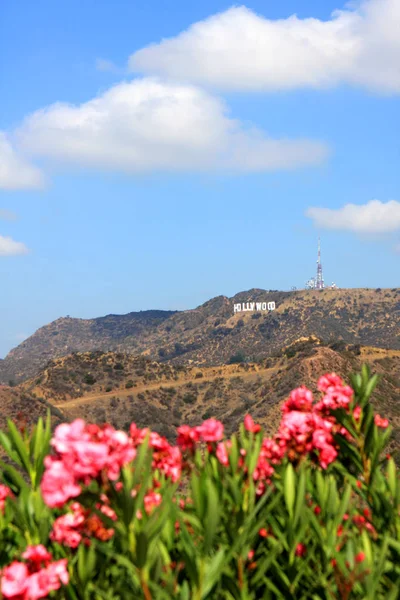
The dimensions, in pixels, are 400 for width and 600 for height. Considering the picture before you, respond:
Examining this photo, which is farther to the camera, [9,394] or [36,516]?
[9,394]

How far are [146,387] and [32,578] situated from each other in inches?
3981

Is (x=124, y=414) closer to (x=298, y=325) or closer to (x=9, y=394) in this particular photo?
(x=9, y=394)

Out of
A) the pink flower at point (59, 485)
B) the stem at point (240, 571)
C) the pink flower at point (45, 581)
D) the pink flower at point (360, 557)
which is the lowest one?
the stem at point (240, 571)

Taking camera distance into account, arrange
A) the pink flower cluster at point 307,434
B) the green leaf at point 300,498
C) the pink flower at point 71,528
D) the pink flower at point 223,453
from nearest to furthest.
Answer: the pink flower at point 71,528 → the green leaf at point 300,498 → the pink flower at point 223,453 → the pink flower cluster at point 307,434

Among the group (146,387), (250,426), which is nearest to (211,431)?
(250,426)

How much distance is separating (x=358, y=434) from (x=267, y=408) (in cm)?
6398

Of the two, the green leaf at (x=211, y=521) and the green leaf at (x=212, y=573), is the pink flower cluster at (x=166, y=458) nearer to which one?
the green leaf at (x=212, y=573)

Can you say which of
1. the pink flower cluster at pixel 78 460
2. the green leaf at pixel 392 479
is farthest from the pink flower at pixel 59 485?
the green leaf at pixel 392 479

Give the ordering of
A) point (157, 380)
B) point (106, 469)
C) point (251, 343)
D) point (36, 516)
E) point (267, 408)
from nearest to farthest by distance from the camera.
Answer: point (106, 469) → point (36, 516) → point (267, 408) → point (157, 380) → point (251, 343)

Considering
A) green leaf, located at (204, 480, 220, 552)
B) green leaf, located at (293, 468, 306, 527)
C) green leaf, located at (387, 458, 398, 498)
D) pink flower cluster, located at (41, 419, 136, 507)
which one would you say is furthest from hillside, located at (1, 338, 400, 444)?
pink flower cluster, located at (41, 419, 136, 507)

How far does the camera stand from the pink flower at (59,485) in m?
4.47

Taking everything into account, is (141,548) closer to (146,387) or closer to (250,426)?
(250,426)

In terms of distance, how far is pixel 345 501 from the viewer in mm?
6234

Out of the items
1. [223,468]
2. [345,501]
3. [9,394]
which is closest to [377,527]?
[345,501]
